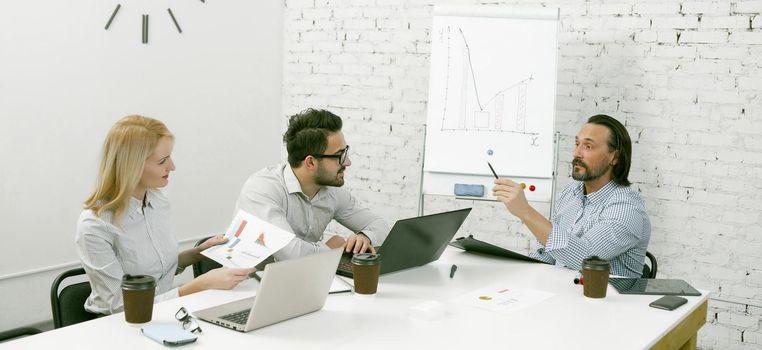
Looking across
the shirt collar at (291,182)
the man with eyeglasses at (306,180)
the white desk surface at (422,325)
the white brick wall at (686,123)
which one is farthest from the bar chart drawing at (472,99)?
the white desk surface at (422,325)

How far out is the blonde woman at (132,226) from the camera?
2174mm

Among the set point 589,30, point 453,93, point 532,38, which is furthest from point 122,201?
point 589,30

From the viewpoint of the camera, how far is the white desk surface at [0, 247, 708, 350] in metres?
1.75

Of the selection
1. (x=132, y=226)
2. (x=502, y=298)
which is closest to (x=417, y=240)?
(x=502, y=298)

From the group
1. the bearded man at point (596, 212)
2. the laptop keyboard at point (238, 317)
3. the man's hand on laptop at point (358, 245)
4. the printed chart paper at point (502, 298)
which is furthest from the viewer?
the bearded man at point (596, 212)

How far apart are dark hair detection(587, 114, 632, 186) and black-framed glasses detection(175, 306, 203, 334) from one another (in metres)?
1.89

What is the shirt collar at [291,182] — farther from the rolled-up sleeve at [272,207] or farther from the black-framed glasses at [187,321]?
the black-framed glasses at [187,321]

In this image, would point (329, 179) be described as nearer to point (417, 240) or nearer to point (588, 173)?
point (417, 240)

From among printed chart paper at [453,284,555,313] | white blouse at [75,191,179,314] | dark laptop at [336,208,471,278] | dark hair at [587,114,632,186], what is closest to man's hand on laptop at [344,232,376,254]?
dark laptop at [336,208,471,278]

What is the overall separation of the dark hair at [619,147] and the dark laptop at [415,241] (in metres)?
0.83

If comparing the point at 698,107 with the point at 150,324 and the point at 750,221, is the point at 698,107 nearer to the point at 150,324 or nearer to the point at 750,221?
the point at 750,221

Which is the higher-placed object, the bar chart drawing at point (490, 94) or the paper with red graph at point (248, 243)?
the bar chart drawing at point (490, 94)

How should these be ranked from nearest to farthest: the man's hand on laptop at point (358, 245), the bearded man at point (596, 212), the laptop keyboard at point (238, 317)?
the laptop keyboard at point (238, 317) → the man's hand on laptop at point (358, 245) → the bearded man at point (596, 212)

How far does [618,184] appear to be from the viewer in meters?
3.06
